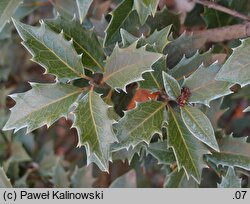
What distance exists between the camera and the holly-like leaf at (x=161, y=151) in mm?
951

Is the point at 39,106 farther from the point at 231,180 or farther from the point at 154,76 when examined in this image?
the point at 231,180

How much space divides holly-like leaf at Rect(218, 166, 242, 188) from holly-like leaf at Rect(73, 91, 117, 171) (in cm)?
26

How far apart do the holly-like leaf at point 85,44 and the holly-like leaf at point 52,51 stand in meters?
0.06

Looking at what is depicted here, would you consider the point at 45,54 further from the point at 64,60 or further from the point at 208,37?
the point at 208,37

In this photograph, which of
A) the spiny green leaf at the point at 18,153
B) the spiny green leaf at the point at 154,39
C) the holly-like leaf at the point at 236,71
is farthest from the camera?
the spiny green leaf at the point at 18,153

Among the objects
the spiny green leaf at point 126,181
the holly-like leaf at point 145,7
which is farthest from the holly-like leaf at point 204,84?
the spiny green leaf at point 126,181

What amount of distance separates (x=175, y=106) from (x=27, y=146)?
549mm

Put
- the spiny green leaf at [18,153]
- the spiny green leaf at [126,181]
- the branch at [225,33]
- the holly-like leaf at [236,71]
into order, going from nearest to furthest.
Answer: the holly-like leaf at [236,71] < the branch at [225,33] < the spiny green leaf at [126,181] < the spiny green leaf at [18,153]

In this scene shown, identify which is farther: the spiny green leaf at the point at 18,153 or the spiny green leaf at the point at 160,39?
the spiny green leaf at the point at 18,153

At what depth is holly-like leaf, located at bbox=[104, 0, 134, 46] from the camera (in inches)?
36.9

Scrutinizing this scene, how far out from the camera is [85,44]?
93cm

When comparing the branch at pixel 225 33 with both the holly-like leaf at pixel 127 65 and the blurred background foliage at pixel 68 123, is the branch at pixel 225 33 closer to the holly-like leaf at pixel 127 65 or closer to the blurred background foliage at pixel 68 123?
the blurred background foliage at pixel 68 123
